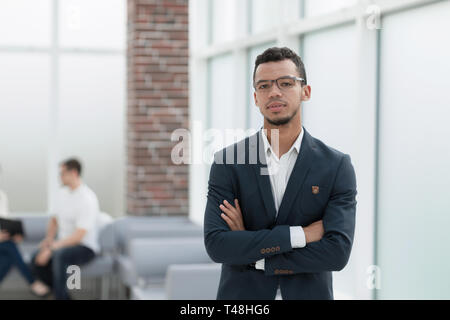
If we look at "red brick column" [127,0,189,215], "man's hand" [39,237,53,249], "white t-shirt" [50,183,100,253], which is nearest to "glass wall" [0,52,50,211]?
"red brick column" [127,0,189,215]

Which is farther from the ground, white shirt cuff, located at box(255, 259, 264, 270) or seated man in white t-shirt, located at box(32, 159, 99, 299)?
white shirt cuff, located at box(255, 259, 264, 270)

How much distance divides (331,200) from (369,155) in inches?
65.9

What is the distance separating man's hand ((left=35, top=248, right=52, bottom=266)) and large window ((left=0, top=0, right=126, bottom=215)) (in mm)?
1629

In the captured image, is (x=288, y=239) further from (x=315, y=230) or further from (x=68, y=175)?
(x=68, y=175)

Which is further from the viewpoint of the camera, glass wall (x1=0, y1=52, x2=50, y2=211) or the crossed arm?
glass wall (x1=0, y1=52, x2=50, y2=211)

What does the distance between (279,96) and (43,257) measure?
435 centimetres

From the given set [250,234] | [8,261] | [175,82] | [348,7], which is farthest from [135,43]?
[250,234]

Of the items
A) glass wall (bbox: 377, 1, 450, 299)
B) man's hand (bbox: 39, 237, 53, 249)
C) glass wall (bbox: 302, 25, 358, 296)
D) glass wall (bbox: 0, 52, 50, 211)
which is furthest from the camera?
glass wall (bbox: 0, 52, 50, 211)

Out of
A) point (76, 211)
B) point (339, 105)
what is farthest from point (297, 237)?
point (76, 211)

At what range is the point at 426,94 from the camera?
2984 mm

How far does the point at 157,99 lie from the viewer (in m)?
6.46

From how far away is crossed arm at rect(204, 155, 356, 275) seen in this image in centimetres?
173

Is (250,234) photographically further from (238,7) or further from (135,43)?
(135,43)

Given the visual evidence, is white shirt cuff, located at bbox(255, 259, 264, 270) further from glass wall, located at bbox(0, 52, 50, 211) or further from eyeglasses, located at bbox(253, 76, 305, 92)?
glass wall, located at bbox(0, 52, 50, 211)
